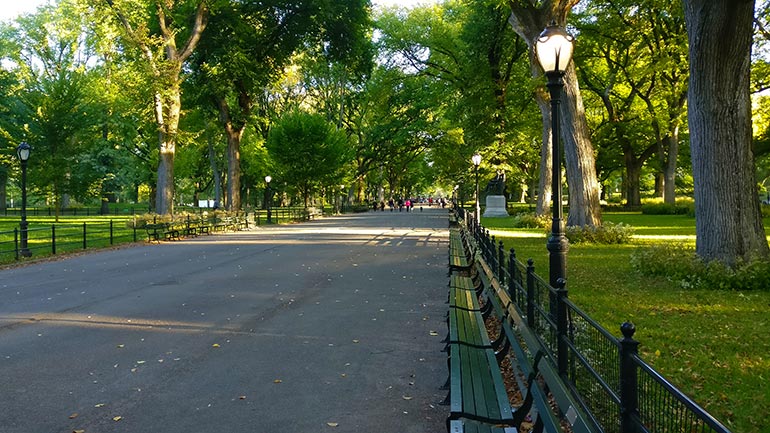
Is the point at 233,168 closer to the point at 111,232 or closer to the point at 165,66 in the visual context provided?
the point at 165,66

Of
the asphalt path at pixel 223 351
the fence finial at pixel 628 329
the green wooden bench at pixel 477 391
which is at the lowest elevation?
the asphalt path at pixel 223 351

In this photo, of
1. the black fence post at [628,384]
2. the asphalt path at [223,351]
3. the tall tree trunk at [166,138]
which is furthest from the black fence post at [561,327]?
the tall tree trunk at [166,138]

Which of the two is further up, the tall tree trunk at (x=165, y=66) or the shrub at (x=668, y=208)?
the tall tree trunk at (x=165, y=66)

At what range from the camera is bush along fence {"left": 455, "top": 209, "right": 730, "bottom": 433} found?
264 centimetres

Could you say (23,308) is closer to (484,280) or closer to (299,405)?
(299,405)

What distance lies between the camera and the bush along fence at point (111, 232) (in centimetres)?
1875

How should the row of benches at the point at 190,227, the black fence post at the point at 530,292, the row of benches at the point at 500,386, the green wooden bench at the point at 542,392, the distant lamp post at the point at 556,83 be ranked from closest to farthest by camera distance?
the green wooden bench at the point at 542,392
the row of benches at the point at 500,386
the black fence post at the point at 530,292
the distant lamp post at the point at 556,83
the row of benches at the point at 190,227

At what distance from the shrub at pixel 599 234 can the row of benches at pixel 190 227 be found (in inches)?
683

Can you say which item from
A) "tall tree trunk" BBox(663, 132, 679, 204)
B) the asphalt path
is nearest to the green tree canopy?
"tall tree trunk" BBox(663, 132, 679, 204)

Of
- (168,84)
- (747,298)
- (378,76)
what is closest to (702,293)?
(747,298)

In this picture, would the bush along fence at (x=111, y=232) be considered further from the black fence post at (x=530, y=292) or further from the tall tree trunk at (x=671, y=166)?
the tall tree trunk at (x=671, y=166)

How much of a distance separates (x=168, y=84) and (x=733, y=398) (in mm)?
27918

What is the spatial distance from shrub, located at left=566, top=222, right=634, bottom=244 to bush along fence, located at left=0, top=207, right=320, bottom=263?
16.4 m

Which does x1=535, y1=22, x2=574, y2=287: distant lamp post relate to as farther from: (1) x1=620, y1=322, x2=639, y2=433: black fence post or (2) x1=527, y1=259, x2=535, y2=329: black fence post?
(1) x1=620, y1=322, x2=639, y2=433: black fence post
